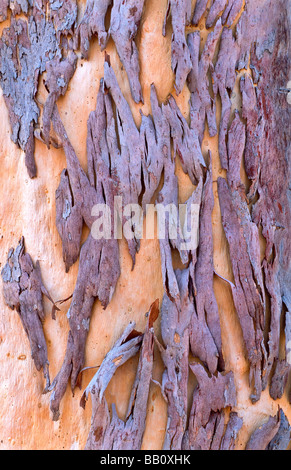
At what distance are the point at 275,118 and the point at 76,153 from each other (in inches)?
17.1

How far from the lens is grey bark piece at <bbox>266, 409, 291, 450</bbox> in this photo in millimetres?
794

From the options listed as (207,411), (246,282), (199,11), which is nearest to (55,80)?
(199,11)

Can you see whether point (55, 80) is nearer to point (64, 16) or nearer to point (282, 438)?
point (64, 16)

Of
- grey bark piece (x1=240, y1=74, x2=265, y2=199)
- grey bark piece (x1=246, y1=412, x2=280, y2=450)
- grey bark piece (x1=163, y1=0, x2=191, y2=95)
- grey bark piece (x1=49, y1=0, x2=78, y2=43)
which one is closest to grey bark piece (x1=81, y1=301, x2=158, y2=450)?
grey bark piece (x1=246, y1=412, x2=280, y2=450)

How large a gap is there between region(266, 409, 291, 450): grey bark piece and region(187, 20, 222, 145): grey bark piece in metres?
0.57

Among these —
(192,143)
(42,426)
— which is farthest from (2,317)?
(192,143)

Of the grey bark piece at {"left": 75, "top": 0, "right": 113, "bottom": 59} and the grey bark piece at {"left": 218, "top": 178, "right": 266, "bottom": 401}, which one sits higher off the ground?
the grey bark piece at {"left": 75, "top": 0, "right": 113, "bottom": 59}

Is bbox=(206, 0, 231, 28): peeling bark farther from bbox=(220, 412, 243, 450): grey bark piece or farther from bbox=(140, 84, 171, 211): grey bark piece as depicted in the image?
bbox=(220, 412, 243, 450): grey bark piece

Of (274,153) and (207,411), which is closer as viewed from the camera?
(207,411)

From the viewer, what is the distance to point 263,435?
2.57 ft

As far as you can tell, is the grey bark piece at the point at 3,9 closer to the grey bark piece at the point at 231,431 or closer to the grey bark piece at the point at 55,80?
the grey bark piece at the point at 55,80

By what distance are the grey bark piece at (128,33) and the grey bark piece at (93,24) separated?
0.02 m

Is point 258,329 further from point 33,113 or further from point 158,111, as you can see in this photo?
point 33,113

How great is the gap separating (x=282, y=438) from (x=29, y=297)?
1.81 ft
